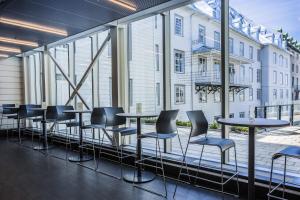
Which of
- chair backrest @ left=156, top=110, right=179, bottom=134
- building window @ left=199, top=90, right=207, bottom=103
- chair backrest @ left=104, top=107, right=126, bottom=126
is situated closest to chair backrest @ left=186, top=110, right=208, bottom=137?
chair backrest @ left=156, top=110, right=179, bottom=134

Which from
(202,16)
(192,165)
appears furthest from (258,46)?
(192,165)

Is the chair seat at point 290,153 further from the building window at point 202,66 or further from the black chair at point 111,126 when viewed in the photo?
the black chair at point 111,126

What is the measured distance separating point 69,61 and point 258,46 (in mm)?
4708

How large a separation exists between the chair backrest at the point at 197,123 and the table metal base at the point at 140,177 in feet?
3.55

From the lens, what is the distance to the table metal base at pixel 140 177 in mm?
3375

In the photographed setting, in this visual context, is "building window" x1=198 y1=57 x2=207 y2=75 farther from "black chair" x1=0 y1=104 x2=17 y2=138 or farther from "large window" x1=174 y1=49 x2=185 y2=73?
"black chair" x1=0 y1=104 x2=17 y2=138

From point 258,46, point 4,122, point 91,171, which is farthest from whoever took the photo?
point 4,122

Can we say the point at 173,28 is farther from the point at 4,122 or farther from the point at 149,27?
the point at 4,122

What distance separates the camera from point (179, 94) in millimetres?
4008

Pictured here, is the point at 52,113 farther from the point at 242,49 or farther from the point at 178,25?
the point at 242,49

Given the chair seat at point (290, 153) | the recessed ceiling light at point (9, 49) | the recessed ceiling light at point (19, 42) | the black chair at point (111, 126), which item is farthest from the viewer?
the recessed ceiling light at point (9, 49)

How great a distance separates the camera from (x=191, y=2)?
11.6ft

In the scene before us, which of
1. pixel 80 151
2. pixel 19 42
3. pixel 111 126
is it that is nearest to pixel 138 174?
pixel 111 126

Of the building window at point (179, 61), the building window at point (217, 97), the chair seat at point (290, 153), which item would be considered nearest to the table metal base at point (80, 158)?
the building window at point (179, 61)
